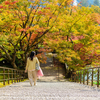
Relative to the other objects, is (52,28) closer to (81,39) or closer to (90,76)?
(81,39)

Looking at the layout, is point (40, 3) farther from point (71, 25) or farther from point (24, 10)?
point (71, 25)

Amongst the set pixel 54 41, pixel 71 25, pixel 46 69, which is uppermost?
pixel 71 25

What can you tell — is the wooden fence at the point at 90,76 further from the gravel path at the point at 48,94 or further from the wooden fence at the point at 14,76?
the wooden fence at the point at 14,76

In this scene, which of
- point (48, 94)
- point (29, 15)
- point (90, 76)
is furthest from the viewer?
point (29, 15)

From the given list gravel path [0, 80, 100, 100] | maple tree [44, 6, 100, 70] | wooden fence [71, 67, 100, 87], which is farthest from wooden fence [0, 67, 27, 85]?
wooden fence [71, 67, 100, 87]

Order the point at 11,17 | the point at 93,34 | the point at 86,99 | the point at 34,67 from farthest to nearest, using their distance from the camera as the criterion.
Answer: the point at 93,34 → the point at 11,17 → the point at 34,67 → the point at 86,99

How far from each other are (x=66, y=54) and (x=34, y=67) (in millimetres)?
7771

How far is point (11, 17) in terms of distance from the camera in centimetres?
1238

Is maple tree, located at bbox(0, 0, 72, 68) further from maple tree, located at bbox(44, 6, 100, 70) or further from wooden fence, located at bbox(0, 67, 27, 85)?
wooden fence, located at bbox(0, 67, 27, 85)

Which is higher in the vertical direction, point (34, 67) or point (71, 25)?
point (71, 25)

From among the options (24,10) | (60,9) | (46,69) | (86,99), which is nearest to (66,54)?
(60,9)

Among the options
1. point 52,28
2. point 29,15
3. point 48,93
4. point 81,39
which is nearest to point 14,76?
point 52,28

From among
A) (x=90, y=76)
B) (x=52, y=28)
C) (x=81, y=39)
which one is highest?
(x=52, y=28)

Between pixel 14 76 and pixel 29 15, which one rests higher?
pixel 29 15
